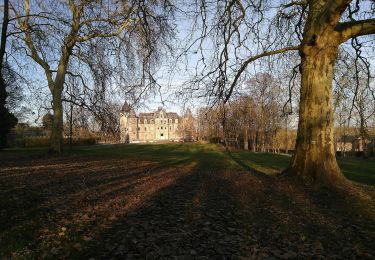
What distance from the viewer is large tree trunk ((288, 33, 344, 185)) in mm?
9227

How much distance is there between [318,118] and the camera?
30.4 feet

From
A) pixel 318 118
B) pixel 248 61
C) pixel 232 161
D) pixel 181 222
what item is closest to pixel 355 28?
pixel 318 118

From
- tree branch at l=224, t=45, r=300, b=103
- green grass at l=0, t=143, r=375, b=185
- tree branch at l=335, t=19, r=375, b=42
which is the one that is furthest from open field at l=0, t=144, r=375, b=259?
green grass at l=0, t=143, r=375, b=185

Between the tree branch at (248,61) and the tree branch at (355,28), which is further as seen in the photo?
the tree branch at (248,61)

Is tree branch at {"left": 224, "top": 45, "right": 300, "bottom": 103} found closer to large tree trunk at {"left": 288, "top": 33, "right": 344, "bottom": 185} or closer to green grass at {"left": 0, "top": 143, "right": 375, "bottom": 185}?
large tree trunk at {"left": 288, "top": 33, "right": 344, "bottom": 185}

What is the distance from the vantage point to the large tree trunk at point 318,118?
923cm

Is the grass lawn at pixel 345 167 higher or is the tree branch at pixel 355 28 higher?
the tree branch at pixel 355 28

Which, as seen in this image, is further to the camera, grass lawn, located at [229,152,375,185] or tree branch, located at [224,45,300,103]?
grass lawn, located at [229,152,375,185]

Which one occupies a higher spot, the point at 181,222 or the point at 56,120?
the point at 56,120

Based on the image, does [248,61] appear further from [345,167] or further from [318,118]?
[345,167]

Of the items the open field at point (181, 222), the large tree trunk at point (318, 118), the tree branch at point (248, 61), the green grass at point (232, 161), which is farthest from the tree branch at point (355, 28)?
the green grass at point (232, 161)

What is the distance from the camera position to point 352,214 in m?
6.47

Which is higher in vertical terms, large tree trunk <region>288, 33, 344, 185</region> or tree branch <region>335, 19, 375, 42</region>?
tree branch <region>335, 19, 375, 42</region>

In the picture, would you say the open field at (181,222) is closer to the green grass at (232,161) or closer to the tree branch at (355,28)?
the tree branch at (355,28)
